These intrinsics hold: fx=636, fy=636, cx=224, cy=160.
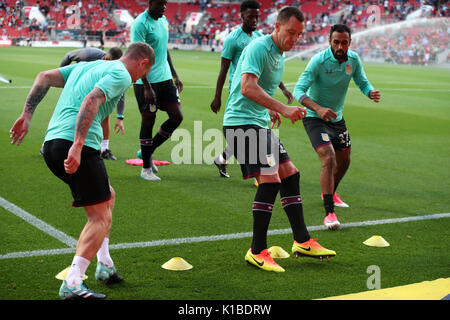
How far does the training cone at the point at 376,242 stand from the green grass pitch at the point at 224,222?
100 millimetres

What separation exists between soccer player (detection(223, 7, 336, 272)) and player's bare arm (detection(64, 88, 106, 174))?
142 centimetres

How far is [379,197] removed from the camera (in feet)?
25.6

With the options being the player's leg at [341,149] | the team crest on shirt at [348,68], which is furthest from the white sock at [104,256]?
the team crest on shirt at [348,68]

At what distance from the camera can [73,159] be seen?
3928mm

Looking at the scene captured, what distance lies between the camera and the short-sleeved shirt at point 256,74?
509 centimetres

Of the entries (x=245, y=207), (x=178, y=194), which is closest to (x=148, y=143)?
(x=178, y=194)

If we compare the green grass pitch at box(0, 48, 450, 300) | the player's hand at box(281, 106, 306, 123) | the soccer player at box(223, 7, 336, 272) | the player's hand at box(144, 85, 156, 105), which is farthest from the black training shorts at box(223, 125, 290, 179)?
the player's hand at box(144, 85, 156, 105)

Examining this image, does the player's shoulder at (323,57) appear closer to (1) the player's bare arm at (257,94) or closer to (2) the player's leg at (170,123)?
(1) the player's bare arm at (257,94)

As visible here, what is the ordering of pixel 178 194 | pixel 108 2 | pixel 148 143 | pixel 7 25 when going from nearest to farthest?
pixel 178 194 → pixel 148 143 → pixel 7 25 → pixel 108 2

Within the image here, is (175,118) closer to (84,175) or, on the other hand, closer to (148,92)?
(148,92)

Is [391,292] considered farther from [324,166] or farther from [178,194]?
[178,194]

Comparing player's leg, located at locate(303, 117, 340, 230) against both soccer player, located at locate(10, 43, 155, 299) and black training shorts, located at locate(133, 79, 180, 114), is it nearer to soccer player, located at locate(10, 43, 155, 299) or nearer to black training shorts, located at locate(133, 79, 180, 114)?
black training shorts, located at locate(133, 79, 180, 114)

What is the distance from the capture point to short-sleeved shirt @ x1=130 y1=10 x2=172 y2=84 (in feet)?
27.3
